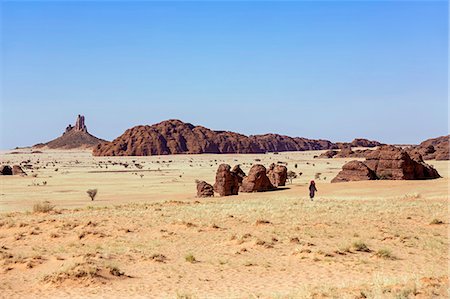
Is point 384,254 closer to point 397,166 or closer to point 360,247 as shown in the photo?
point 360,247

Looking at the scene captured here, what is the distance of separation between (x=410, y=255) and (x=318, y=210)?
10.0 meters

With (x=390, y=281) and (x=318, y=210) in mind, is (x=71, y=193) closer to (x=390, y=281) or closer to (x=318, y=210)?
(x=318, y=210)

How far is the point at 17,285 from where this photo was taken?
15.3m

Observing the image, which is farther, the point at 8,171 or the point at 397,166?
the point at 8,171

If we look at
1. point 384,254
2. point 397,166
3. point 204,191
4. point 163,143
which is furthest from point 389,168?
point 163,143

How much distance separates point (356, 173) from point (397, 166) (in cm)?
344

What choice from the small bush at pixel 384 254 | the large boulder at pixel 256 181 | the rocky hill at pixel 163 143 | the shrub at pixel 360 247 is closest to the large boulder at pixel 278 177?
the large boulder at pixel 256 181

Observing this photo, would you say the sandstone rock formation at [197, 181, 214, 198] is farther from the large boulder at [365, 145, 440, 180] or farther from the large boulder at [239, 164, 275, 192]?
the large boulder at [365, 145, 440, 180]

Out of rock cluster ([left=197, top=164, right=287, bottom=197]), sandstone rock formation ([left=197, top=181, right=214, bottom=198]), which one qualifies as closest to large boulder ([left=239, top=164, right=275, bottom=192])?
rock cluster ([left=197, top=164, right=287, bottom=197])

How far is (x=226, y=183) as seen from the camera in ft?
140

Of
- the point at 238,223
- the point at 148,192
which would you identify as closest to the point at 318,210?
the point at 238,223

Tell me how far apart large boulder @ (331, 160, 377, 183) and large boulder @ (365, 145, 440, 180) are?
102 centimetres

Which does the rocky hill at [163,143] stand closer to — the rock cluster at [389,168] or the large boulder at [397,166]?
the rock cluster at [389,168]

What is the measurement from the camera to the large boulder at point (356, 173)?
4666 centimetres
